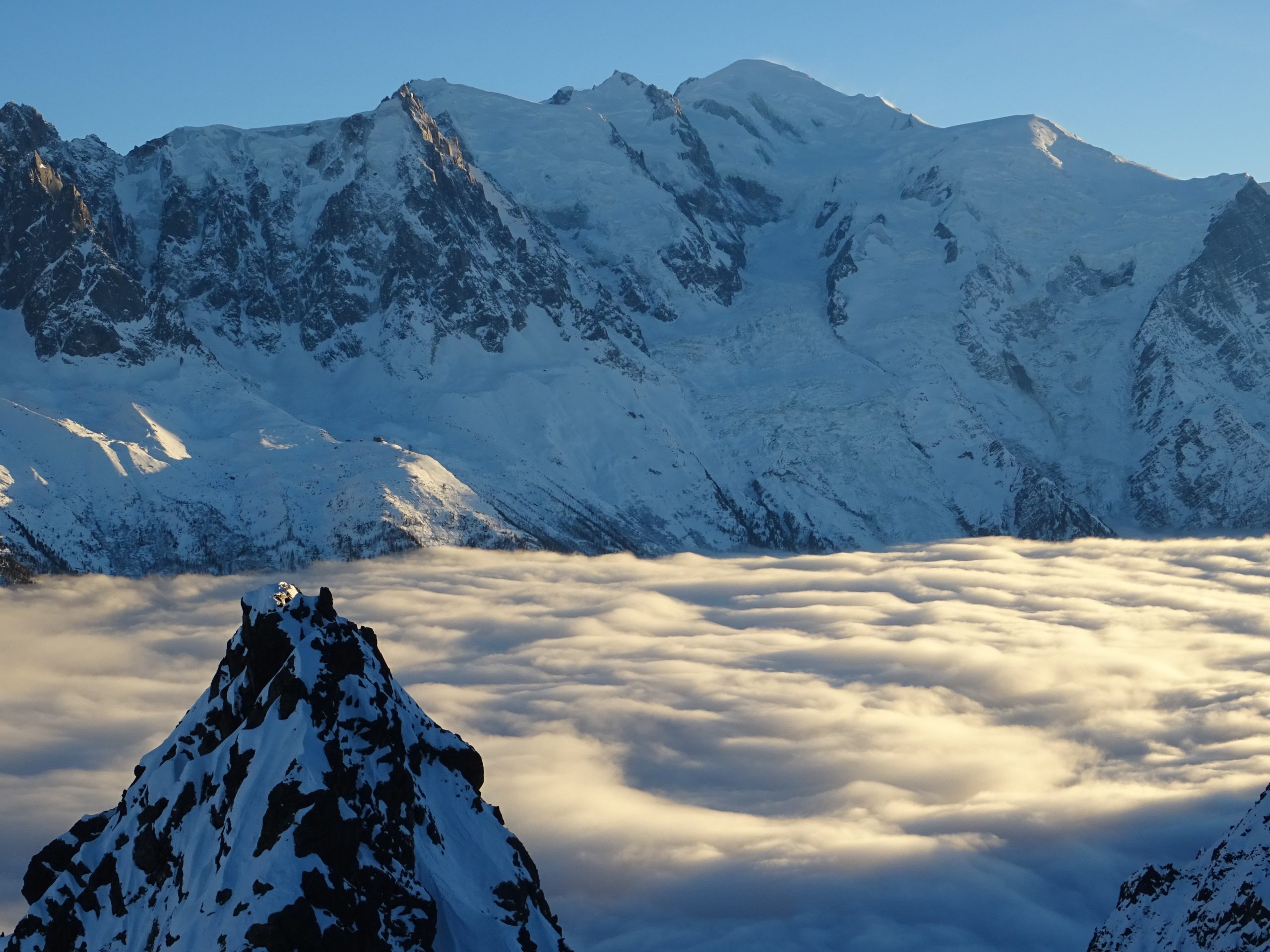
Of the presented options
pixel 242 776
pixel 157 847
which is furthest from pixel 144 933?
pixel 242 776

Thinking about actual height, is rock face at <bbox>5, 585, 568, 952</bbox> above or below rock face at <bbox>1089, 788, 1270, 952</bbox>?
above

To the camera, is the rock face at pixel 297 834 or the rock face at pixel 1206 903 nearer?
the rock face at pixel 297 834

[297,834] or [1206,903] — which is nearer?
[297,834]

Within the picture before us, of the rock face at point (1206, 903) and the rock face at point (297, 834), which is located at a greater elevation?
A: the rock face at point (297, 834)

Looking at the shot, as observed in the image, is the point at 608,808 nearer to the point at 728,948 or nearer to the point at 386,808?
the point at 728,948
